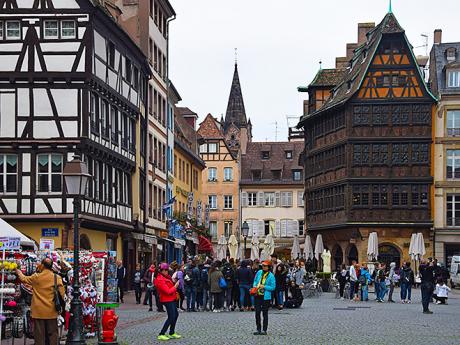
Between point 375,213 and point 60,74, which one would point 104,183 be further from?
point 375,213

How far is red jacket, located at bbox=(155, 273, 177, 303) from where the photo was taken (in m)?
20.2

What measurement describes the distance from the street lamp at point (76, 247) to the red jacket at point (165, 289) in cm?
286

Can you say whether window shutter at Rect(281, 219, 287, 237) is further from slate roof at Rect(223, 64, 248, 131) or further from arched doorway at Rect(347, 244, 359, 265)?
arched doorway at Rect(347, 244, 359, 265)

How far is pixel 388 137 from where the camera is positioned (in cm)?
6275

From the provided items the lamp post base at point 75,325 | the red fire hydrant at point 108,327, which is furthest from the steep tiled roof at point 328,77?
the lamp post base at point 75,325

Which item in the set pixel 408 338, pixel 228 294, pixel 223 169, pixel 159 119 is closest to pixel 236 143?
pixel 223 169

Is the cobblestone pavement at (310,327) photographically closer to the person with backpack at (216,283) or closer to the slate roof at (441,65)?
the person with backpack at (216,283)

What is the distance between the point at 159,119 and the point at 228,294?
22622 millimetres

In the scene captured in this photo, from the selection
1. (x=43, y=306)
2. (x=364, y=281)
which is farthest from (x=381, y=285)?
(x=43, y=306)

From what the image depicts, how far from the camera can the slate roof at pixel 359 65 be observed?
205ft

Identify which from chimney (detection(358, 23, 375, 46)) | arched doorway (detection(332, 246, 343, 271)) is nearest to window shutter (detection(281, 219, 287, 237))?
chimney (detection(358, 23, 375, 46))

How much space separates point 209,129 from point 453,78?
3738 cm

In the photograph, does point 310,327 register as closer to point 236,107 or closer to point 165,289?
point 165,289

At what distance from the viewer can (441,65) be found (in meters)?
67.2
